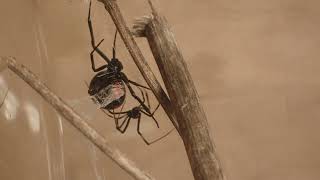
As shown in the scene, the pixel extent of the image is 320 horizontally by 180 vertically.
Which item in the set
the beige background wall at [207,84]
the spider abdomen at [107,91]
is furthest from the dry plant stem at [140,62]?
the beige background wall at [207,84]

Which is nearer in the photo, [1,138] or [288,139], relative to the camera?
[1,138]

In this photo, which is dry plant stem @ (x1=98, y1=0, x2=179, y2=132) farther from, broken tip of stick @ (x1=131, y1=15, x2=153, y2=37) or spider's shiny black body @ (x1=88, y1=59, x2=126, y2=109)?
spider's shiny black body @ (x1=88, y1=59, x2=126, y2=109)

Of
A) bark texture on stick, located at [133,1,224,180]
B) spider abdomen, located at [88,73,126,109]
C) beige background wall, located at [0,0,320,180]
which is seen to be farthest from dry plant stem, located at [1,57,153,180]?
beige background wall, located at [0,0,320,180]

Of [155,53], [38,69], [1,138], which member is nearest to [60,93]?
[38,69]

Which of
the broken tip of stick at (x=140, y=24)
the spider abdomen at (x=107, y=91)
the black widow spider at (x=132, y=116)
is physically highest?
the broken tip of stick at (x=140, y=24)

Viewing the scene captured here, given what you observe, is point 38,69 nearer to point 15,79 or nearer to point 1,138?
point 15,79

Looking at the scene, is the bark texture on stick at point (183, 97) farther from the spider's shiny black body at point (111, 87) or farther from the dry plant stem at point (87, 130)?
the spider's shiny black body at point (111, 87)
